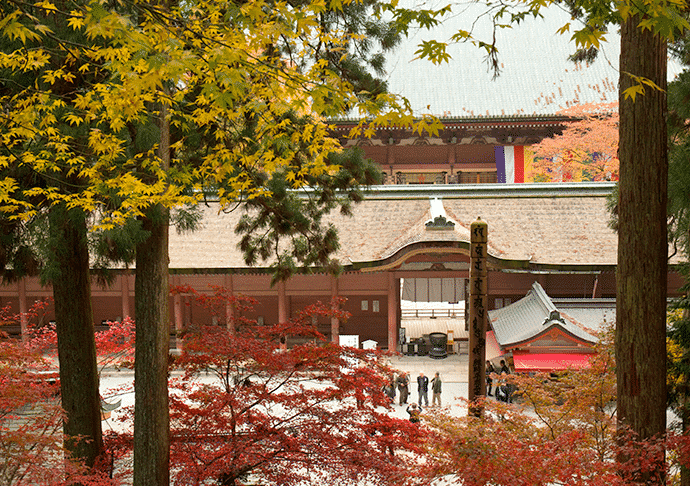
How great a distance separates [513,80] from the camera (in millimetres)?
20562

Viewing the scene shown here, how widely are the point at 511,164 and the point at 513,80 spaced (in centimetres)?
458

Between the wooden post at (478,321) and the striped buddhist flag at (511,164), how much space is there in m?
11.3

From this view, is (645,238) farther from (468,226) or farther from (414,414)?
(468,226)

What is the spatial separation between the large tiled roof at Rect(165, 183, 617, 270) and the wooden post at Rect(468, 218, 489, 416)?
6388mm

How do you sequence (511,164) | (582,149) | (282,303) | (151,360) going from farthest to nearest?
(511,164)
(582,149)
(282,303)
(151,360)

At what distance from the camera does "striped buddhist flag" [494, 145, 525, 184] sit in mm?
17766

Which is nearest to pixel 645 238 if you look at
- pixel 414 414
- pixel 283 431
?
pixel 414 414

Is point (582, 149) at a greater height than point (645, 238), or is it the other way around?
point (582, 149)

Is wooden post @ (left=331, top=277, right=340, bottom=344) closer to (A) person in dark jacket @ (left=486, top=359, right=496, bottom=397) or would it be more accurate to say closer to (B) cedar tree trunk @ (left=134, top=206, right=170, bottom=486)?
(A) person in dark jacket @ (left=486, top=359, right=496, bottom=397)

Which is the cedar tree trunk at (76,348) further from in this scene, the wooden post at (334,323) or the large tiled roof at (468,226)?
the wooden post at (334,323)

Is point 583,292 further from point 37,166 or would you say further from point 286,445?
point 37,166

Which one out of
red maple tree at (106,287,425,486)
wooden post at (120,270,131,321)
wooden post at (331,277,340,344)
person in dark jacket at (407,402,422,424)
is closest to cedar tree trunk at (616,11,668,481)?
red maple tree at (106,287,425,486)

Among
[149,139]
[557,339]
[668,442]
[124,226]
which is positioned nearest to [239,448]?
[124,226]

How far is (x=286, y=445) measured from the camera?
6.05m
